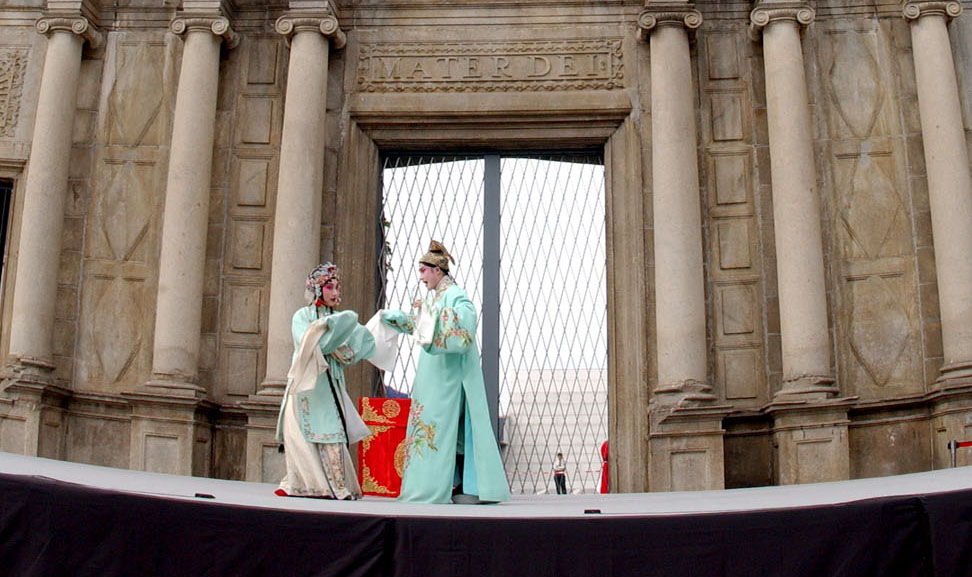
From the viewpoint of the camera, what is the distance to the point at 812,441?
33.7 feet

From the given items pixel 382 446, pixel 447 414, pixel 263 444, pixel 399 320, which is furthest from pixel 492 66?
pixel 447 414

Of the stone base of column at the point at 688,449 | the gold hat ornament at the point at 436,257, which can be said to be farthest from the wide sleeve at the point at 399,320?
the stone base of column at the point at 688,449

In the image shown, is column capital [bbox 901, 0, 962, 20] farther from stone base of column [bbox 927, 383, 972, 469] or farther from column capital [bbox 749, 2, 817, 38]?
stone base of column [bbox 927, 383, 972, 469]

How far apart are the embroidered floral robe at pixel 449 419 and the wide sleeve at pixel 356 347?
0.45 meters

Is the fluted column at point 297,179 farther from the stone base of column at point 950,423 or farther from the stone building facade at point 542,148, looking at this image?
the stone base of column at point 950,423

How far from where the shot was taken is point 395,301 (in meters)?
12.3

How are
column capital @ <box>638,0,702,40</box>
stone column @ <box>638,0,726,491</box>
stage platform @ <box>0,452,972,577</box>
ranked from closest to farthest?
stage platform @ <box>0,452,972,577</box> → stone column @ <box>638,0,726,491</box> → column capital @ <box>638,0,702,40</box>

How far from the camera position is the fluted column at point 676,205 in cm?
1084

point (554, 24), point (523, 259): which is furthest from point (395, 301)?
point (554, 24)

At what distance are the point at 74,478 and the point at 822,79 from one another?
28.6 ft

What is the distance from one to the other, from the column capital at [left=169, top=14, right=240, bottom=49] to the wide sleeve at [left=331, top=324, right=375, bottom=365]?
541 cm

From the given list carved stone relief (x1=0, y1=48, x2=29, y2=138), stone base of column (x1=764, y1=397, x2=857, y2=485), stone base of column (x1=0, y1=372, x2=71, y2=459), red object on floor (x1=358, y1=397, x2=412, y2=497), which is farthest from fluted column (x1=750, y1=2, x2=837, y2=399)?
carved stone relief (x1=0, y1=48, x2=29, y2=138)

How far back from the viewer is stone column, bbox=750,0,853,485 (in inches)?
403

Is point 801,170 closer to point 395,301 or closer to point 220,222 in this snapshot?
point 395,301
